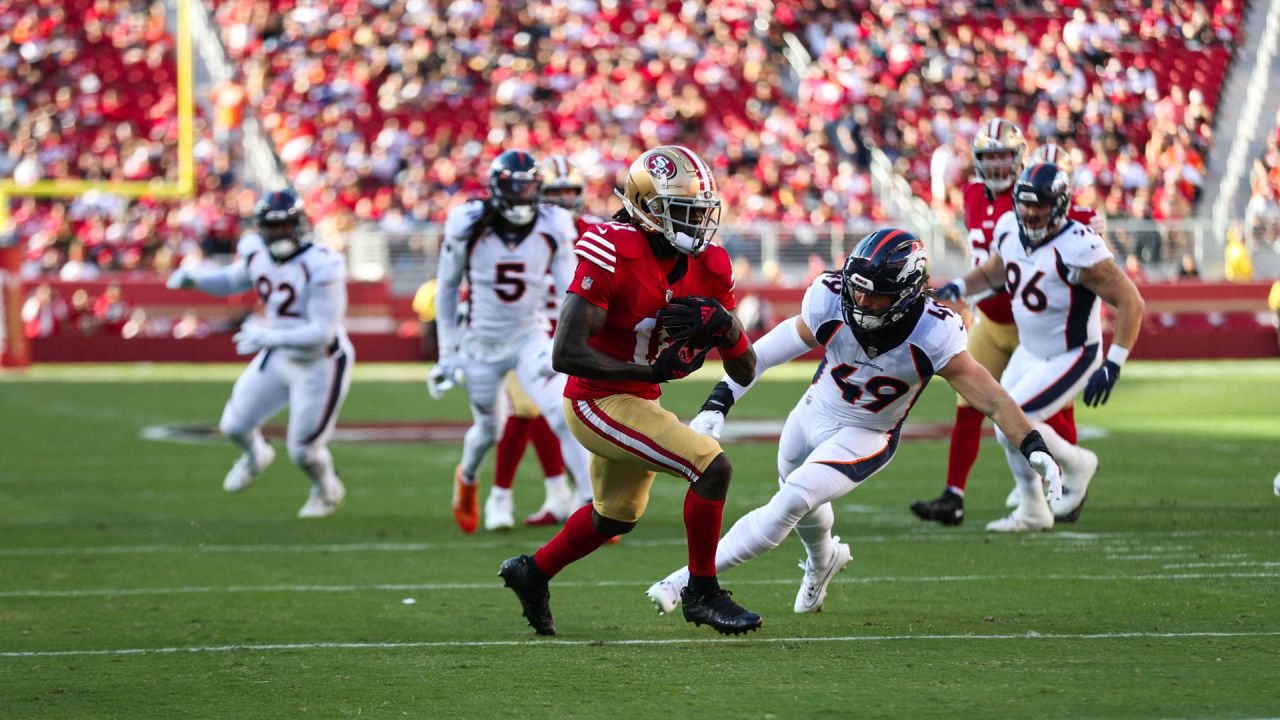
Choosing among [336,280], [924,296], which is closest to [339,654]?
[924,296]

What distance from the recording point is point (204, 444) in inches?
586

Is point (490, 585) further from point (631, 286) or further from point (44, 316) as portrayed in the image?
point (44, 316)

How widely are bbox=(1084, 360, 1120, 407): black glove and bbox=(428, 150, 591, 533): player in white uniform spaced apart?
8.98 feet

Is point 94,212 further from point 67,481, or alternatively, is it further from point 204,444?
point 67,481

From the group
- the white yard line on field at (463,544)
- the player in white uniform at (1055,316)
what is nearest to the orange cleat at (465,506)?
the white yard line on field at (463,544)

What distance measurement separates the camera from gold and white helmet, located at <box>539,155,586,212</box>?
990 centimetres

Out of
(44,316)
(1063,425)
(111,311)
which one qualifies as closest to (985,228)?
(1063,425)

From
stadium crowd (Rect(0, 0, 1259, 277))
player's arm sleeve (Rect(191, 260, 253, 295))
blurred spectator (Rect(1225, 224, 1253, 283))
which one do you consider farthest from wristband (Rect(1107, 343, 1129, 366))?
blurred spectator (Rect(1225, 224, 1253, 283))

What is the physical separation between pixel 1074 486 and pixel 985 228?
1719 mm

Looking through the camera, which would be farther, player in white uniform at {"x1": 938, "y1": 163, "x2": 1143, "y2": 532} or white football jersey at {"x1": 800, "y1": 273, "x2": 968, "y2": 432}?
player in white uniform at {"x1": 938, "y1": 163, "x2": 1143, "y2": 532}

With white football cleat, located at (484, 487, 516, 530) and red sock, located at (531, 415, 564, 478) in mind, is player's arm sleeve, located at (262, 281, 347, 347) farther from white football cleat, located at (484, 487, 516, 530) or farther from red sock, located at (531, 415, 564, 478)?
white football cleat, located at (484, 487, 516, 530)

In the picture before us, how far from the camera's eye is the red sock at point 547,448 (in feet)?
31.9

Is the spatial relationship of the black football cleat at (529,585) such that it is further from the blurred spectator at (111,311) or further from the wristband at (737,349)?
the blurred spectator at (111,311)

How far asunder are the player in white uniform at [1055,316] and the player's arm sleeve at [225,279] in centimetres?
433
